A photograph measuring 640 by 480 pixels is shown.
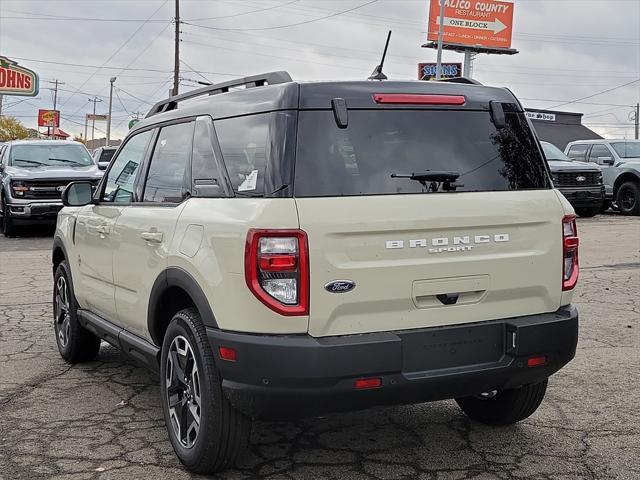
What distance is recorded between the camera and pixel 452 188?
378 cm

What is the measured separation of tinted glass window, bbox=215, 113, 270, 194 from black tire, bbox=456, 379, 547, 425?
1.90 m

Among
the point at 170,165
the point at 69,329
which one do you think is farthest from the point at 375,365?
the point at 69,329

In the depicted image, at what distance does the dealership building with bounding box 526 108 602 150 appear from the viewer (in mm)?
48500

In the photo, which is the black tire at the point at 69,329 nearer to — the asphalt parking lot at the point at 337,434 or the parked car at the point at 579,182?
the asphalt parking lot at the point at 337,434

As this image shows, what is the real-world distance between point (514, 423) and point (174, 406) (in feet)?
6.42

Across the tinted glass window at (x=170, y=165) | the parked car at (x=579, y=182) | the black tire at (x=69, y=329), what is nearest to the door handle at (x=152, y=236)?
the tinted glass window at (x=170, y=165)

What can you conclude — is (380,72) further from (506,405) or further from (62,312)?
(62,312)

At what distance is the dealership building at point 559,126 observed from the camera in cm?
4850

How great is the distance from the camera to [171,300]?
4.22 metres

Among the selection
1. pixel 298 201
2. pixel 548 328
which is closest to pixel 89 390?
pixel 298 201

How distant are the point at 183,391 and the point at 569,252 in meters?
2.08

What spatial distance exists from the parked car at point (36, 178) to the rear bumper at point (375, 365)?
42.5 ft

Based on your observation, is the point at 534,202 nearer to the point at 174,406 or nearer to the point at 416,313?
the point at 416,313

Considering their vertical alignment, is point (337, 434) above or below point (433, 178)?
below
